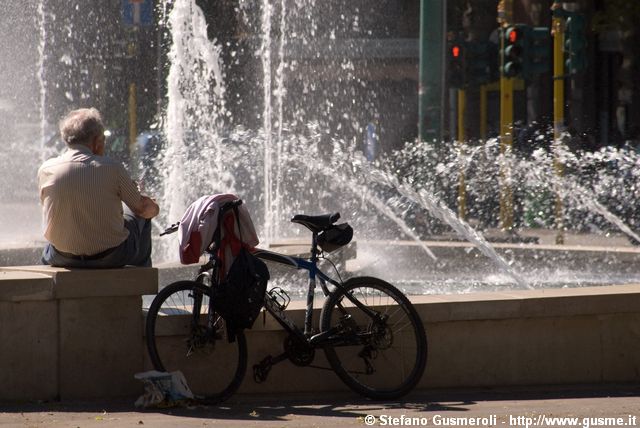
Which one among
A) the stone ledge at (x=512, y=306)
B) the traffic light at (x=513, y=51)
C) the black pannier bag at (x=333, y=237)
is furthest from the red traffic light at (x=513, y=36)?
the black pannier bag at (x=333, y=237)

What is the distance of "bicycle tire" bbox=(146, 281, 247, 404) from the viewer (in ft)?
22.0

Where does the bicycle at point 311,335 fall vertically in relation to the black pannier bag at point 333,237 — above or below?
below

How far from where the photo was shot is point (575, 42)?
728 inches

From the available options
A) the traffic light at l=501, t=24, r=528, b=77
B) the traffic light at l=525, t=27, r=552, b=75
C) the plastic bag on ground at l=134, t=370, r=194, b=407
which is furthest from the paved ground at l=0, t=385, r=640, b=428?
the traffic light at l=525, t=27, r=552, b=75

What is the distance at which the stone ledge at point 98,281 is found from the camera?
6.67 metres

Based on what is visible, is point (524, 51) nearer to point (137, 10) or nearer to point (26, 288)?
point (137, 10)

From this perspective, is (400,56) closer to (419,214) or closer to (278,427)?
(419,214)

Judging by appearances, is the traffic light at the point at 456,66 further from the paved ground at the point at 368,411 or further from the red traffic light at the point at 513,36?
the paved ground at the point at 368,411

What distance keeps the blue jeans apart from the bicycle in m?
0.17

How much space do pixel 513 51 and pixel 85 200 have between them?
41.8 ft

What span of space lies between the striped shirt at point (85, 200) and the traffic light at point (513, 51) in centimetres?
1250

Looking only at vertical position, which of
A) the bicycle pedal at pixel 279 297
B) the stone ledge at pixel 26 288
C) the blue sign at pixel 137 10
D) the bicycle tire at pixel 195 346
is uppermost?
the blue sign at pixel 137 10

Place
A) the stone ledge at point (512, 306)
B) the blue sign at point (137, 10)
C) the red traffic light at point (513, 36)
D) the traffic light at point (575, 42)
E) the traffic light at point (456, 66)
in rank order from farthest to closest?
the blue sign at point (137, 10)
the traffic light at point (456, 66)
the red traffic light at point (513, 36)
the traffic light at point (575, 42)
the stone ledge at point (512, 306)

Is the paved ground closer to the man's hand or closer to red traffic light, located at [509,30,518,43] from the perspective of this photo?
the man's hand
